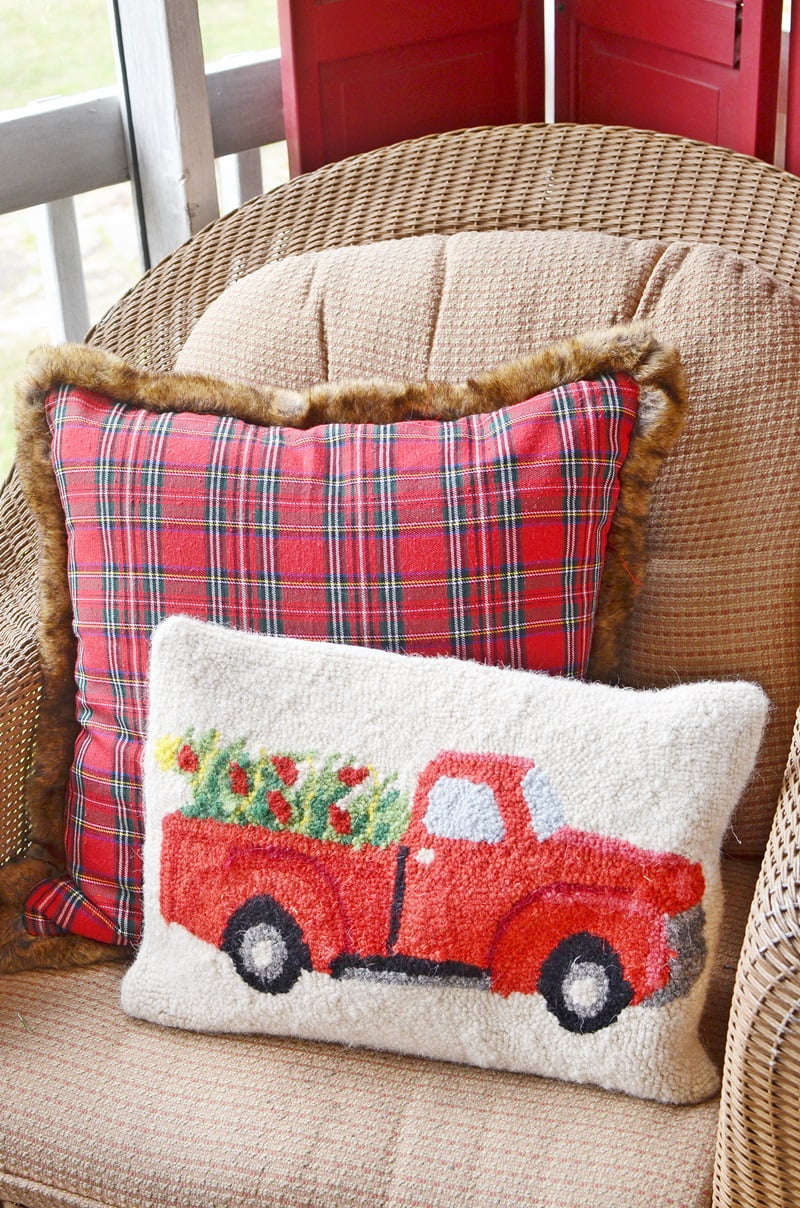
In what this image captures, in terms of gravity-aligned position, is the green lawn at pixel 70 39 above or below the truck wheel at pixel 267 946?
above

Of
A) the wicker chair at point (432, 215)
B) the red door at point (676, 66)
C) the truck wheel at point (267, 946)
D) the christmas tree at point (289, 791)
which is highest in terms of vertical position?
the red door at point (676, 66)

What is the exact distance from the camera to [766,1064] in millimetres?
885

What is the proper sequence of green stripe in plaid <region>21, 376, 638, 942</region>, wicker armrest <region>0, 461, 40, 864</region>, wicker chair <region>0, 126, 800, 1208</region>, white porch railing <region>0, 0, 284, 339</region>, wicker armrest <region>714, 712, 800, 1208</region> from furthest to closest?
white porch railing <region>0, 0, 284, 339</region>, wicker chair <region>0, 126, 800, 1208</region>, wicker armrest <region>0, 461, 40, 864</region>, green stripe in plaid <region>21, 376, 638, 942</region>, wicker armrest <region>714, 712, 800, 1208</region>

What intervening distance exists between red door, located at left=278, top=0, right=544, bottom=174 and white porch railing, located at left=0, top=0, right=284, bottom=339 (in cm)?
14

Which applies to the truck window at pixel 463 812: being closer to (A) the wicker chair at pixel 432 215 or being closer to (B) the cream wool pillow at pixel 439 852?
(B) the cream wool pillow at pixel 439 852

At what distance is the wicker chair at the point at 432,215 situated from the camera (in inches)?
53.1

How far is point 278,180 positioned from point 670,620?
165 centimetres

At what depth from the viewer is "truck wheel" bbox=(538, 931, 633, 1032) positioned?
0.99 meters

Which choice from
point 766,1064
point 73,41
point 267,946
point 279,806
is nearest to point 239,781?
point 279,806

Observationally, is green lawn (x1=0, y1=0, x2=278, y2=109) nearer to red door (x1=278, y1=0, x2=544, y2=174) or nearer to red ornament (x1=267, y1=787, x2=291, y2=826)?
red door (x1=278, y1=0, x2=544, y2=174)

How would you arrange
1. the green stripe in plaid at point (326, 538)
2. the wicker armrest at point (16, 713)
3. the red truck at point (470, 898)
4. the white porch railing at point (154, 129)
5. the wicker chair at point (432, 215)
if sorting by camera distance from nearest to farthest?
1. the red truck at point (470, 898)
2. the green stripe in plaid at point (326, 538)
3. the wicker armrest at point (16, 713)
4. the wicker chair at point (432, 215)
5. the white porch railing at point (154, 129)

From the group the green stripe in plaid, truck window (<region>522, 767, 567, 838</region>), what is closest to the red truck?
truck window (<region>522, 767, 567, 838</region>)

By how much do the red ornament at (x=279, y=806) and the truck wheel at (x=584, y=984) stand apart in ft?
0.82

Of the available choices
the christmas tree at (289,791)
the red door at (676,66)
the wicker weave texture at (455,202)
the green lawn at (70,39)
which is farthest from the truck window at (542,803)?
the green lawn at (70,39)
